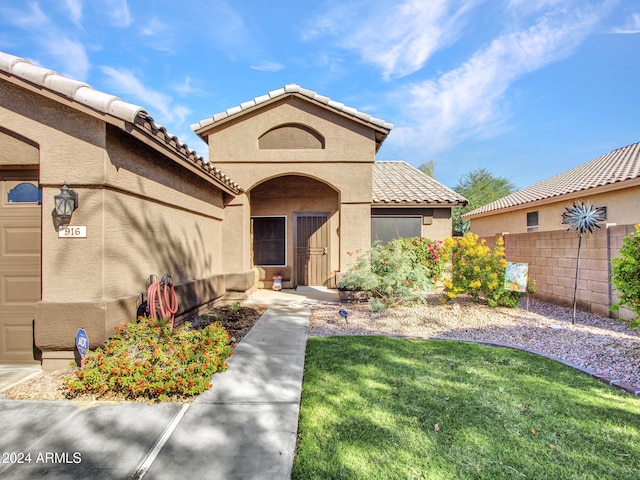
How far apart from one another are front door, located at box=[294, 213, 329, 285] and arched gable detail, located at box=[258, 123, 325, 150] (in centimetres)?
277

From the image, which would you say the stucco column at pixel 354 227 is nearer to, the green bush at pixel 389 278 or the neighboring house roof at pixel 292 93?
the green bush at pixel 389 278

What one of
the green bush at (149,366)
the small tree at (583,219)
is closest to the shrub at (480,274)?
the small tree at (583,219)

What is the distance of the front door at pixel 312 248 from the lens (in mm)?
11562

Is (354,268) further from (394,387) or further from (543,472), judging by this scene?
(543,472)

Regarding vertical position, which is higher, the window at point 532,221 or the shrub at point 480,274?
the window at point 532,221

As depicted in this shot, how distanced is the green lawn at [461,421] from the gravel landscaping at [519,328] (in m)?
0.78

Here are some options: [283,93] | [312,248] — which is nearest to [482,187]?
[312,248]

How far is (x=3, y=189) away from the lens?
447cm

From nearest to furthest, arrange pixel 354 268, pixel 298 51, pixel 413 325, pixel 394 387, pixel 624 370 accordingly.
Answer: pixel 394 387, pixel 624 370, pixel 413 325, pixel 354 268, pixel 298 51

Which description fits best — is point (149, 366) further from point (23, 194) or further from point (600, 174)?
point (600, 174)

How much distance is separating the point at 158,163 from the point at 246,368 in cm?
402

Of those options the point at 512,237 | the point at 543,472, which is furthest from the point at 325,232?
the point at 543,472

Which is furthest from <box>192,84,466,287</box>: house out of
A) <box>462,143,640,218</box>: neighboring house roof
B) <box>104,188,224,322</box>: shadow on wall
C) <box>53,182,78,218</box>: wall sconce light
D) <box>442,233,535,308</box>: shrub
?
<box>462,143,640,218</box>: neighboring house roof

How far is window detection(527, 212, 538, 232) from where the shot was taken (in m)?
14.5
